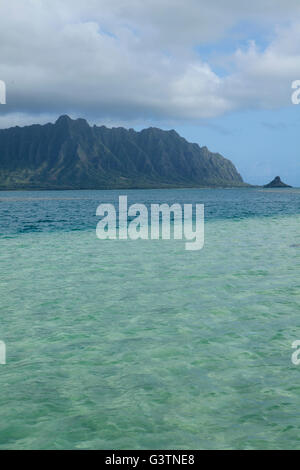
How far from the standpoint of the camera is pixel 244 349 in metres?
10.8

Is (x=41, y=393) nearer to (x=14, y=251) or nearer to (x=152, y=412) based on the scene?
(x=152, y=412)

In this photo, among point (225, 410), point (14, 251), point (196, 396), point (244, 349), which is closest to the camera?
point (225, 410)

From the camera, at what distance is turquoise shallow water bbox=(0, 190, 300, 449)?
7.33 meters

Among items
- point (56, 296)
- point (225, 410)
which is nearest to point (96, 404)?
point (225, 410)

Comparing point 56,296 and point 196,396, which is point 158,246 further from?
point 196,396

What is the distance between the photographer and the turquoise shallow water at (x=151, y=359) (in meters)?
7.33

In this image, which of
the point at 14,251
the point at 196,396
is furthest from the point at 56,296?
the point at 14,251

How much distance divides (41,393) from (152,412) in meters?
2.47

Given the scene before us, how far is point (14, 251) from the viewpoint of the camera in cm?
3072

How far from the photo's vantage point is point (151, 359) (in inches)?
409
